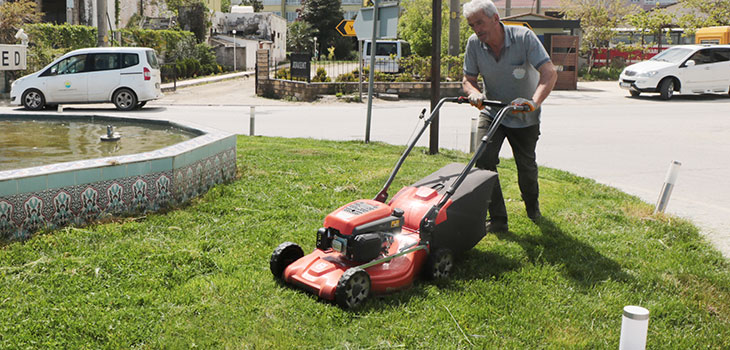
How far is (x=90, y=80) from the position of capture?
17.7 m

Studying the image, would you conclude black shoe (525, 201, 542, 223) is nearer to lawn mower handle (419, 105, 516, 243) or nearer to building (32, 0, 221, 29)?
lawn mower handle (419, 105, 516, 243)

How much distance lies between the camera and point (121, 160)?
17.0ft

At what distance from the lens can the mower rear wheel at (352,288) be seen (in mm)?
3768

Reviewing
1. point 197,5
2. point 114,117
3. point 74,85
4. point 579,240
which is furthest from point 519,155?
point 197,5

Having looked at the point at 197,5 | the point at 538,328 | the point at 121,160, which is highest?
the point at 197,5

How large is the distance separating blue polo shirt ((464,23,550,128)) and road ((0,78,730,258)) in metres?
2.05

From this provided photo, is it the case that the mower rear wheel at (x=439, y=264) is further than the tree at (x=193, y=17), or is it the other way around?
the tree at (x=193, y=17)

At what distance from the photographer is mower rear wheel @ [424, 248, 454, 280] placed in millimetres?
4285

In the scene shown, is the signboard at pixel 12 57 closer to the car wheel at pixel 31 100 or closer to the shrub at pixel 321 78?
the car wheel at pixel 31 100

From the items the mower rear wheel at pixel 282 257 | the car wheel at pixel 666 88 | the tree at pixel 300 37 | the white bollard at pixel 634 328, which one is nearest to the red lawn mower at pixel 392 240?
the mower rear wheel at pixel 282 257

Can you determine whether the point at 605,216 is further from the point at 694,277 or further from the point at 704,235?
the point at 694,277

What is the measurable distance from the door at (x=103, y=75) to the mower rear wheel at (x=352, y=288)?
15533mm

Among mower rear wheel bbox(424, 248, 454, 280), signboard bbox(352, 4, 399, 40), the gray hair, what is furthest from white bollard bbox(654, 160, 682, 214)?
signboard bbox(352, 4, 399, 40)

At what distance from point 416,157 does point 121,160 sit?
4.85 m
